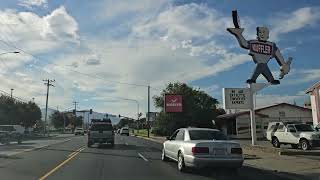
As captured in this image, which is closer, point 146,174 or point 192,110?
point 146,174

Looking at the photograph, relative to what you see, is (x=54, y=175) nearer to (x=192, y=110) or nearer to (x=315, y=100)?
(x=315, y=100)

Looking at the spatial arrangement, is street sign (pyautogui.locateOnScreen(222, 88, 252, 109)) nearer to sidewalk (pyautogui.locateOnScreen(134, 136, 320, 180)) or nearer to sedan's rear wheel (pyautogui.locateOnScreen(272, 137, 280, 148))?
sedan's rear wheel (pyautogui.locateOnScreen(272, 137, 280, 148))

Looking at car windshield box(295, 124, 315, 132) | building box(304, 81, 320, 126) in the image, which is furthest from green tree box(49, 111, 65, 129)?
car windshield box(295, 124, 315, 132)

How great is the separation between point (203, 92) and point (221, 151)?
62368 mm

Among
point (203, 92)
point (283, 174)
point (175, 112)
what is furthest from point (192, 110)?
point (283, 174)

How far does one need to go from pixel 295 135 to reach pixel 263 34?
7276 millimetres

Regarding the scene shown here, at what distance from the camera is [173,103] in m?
66.2

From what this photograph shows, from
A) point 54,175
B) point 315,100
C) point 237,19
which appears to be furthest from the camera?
point 315,100

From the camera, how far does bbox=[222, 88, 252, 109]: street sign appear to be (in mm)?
33875

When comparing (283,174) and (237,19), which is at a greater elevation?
(237,19)

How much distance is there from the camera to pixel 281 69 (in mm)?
33562

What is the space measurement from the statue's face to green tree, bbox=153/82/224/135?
122 feet

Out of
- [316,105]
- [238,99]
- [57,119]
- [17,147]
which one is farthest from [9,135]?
[57,119]

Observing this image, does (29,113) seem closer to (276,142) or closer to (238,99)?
(238,99)
